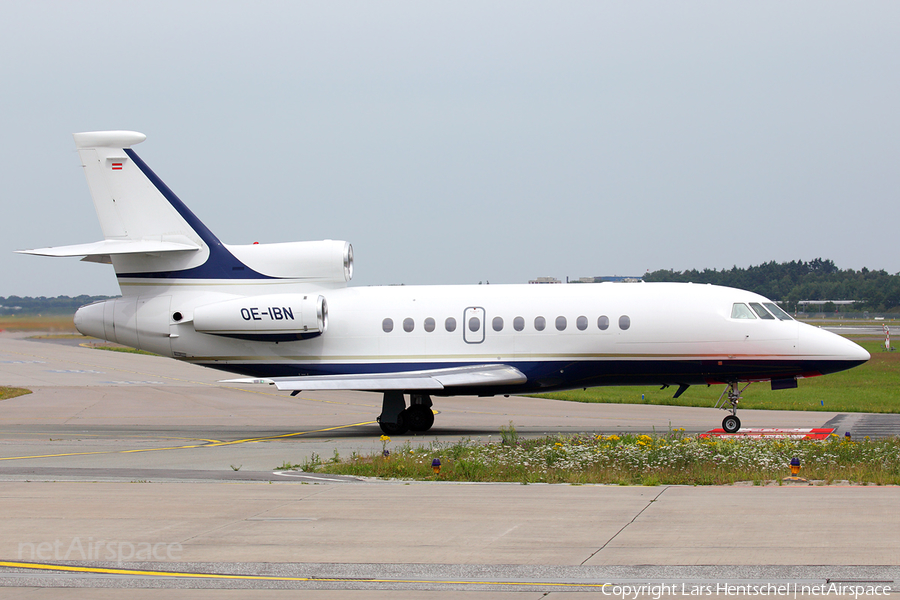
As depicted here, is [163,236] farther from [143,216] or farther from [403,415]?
[403,415]

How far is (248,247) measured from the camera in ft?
82.5

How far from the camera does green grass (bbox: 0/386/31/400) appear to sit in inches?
1382

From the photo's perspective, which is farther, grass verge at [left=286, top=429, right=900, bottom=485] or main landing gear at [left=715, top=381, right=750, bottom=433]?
main landing gear at [left=715, top=381, right=750, bottom=433]

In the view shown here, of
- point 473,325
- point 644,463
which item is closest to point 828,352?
point 473,325

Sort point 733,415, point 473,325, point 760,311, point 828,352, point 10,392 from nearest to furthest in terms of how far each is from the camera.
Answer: point 733,415
point 828,352
point 760,311
point 473,325
point 10,392

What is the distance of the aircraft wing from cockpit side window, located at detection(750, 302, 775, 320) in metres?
6.17

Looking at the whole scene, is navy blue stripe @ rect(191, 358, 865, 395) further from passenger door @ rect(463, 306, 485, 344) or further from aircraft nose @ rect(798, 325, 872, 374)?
passenger door @ rect(463, 306, 485, 344)

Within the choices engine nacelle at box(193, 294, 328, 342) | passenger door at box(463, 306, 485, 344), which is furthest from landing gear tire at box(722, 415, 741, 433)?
engine nacelle at box(193, 294, 328, 342)

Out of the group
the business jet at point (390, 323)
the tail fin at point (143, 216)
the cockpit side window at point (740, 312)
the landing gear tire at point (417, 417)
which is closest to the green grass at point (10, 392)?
the business jet at point (390, 323)

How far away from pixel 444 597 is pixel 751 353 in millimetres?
16804

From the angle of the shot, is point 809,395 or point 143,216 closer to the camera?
point 143,216

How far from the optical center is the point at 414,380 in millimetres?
22516

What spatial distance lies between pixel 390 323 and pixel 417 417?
2.58m

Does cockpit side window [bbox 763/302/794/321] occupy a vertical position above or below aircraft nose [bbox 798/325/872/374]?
above
